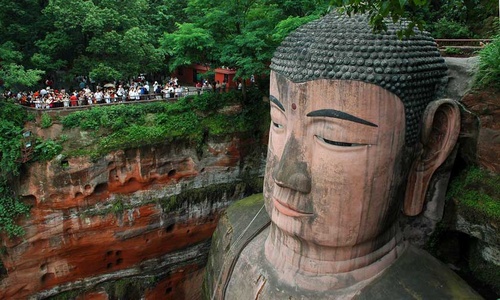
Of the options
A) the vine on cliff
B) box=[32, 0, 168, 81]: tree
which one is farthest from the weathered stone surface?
box=[32, 0, 168, 81]: tree

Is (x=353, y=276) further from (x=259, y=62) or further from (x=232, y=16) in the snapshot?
(x=232, y=16)

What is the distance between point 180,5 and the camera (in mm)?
19672

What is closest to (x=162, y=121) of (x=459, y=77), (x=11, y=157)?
(x=11, y=157)

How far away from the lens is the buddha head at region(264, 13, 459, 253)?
504 cm

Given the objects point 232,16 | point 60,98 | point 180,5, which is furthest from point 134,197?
point 180,5

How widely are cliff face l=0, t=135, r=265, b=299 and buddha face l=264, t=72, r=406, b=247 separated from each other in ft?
25.9

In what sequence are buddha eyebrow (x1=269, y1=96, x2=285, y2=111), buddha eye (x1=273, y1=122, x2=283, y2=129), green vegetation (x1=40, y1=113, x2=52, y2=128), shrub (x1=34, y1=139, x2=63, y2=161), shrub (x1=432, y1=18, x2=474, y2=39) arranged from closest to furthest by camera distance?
buddha eyebrow (x1=269, y1=96, x2=285, y2=111) → buddha eye (x1=273, y1=122, x2=283, y2=129) → shrub (x1=432, y1=18, x2=474, y2=39) → shrub (x1=34, y1=139, x2=63, y2=161) → green vegetation (x1=40, y1=113, x2=52, y2=128)

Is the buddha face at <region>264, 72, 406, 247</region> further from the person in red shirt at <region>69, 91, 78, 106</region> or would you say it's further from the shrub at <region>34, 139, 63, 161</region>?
the person in red shirt at <region>69, 91, 78, 106</region>

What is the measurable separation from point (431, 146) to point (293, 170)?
6.11 feet

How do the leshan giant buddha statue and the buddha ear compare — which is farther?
the buddha ear

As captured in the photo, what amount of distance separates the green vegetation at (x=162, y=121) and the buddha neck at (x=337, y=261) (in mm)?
7611

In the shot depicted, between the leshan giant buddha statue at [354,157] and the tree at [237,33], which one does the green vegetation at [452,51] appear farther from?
the tree at [237,33]

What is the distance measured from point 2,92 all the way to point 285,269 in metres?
10.4

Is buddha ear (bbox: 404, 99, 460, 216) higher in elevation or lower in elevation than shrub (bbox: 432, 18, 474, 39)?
lower
